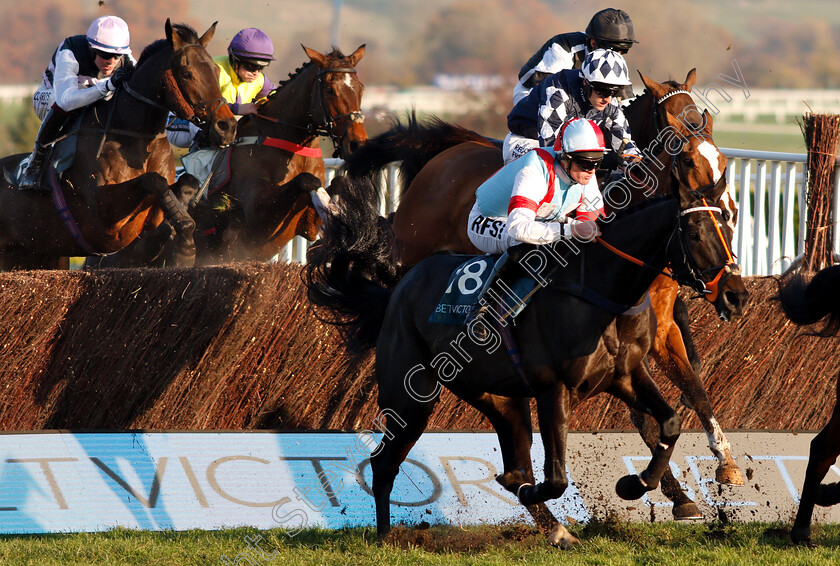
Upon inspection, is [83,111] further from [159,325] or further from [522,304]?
[522,304]

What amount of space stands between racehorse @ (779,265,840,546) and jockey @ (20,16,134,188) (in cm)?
481

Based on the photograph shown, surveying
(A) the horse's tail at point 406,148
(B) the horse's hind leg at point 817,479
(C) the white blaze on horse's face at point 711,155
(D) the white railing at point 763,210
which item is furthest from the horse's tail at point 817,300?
(D) the white railing at point 763,210

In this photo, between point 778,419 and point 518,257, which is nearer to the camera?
point 518,257

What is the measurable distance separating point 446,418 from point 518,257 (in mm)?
2019

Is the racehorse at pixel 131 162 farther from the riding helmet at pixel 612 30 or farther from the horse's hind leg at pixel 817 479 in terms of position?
the horse's hind leg at pixel 817 479

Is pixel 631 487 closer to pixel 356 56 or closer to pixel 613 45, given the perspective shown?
pixel 613 45

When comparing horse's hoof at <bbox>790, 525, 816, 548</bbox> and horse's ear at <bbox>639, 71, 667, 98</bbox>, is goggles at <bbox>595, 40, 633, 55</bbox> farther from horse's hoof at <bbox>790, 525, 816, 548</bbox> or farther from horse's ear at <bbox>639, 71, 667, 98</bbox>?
horse's hoof at <bbox>790, 525, 816, 548</bbox>

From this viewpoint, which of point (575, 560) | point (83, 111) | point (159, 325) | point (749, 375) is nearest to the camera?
point (575, 560)

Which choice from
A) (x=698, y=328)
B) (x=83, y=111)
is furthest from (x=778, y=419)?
(x=83, y=111)

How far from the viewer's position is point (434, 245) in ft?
22.1

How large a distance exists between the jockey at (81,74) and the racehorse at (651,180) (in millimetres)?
1818

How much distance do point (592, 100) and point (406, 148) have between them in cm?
197

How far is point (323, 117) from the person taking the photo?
25.7 ft

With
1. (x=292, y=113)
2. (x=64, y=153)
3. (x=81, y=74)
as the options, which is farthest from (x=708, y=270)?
(x=81, y=74)
